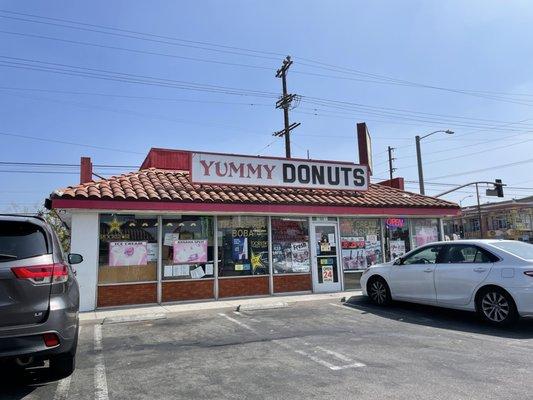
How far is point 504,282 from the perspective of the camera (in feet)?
28.4

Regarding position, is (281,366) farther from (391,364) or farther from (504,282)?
(504,282)

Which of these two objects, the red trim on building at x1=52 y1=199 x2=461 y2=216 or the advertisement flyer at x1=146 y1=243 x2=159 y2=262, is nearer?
the red trim on building at x1=52 y1=199 x2=461 y2=216

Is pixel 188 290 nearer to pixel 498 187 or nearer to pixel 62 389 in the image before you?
pixel 62 389

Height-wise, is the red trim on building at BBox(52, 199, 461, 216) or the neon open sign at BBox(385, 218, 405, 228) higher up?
the red trim on building at BBox(52, 199, 461, 216)

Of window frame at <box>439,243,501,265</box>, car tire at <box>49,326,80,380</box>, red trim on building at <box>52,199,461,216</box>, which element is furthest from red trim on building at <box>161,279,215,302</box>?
car tire at <box>49,326,80,380</box>

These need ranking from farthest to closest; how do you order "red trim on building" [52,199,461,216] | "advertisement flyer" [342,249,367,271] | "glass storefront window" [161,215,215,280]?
"advertisement flyer" [342,249,367,271], "glass storefront window" [161,215,215,280], "red trim on building" [52,199,461,216]

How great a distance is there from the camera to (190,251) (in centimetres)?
1257

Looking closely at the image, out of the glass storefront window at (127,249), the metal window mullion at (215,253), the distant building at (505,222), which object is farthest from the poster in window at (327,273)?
the distant building at (505,222)

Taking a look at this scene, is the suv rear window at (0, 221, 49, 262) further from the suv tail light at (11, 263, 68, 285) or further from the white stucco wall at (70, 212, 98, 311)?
the white stucco wall at (70, 212, 98, 311)

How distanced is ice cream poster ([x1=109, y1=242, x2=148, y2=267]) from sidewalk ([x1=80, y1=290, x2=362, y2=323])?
3.74ft

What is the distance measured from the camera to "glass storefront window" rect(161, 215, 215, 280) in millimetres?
12375

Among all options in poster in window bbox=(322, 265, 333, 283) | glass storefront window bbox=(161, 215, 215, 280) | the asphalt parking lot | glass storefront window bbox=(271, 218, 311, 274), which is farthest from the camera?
poster in window bbox=(322, 265, 333, 283)

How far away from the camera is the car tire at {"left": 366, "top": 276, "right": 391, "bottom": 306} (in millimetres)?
11281

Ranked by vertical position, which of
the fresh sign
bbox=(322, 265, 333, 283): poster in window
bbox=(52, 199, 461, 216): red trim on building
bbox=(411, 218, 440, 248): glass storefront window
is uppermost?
the fresh sign
